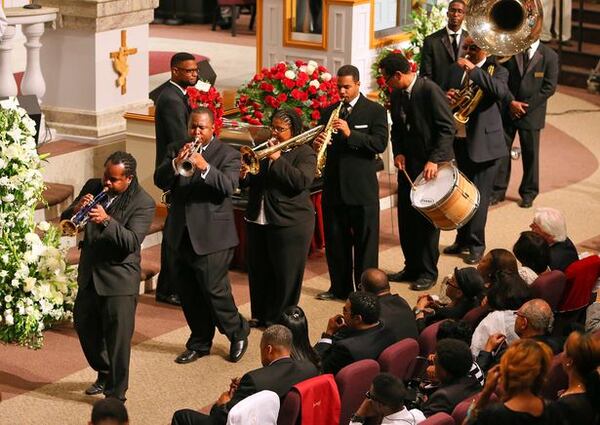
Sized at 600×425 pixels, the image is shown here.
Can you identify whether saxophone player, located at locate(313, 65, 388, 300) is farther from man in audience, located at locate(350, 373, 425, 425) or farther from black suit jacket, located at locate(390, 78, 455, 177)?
man in audience, located at locate(350, 373, 425, 425)

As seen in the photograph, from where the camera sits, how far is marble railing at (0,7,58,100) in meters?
11.7

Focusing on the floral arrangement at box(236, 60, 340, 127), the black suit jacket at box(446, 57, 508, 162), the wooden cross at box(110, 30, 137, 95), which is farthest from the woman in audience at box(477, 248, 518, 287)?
the wooden cross at box(110, 30, 137, 95)

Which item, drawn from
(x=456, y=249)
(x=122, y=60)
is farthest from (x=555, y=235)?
(x=122, y=60)

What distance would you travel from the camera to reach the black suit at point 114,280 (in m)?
7.83

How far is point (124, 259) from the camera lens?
25.9 ft

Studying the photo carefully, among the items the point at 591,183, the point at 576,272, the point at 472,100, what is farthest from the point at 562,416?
the point at 591,183

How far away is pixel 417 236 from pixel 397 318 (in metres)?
2.74

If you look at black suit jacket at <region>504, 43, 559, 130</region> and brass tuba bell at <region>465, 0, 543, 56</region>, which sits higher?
brass tuba bell at <region>465, 0, 543, 56</region>

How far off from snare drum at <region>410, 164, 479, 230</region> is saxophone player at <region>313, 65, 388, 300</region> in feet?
1.11

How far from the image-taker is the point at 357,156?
32.2ft

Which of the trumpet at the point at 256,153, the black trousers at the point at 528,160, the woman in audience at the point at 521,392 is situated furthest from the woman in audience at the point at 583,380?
the black trousers at the point at 528,160

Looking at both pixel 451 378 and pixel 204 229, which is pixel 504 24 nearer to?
pixel 204 229

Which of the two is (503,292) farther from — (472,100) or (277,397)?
(472,100)

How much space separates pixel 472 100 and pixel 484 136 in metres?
0.33
